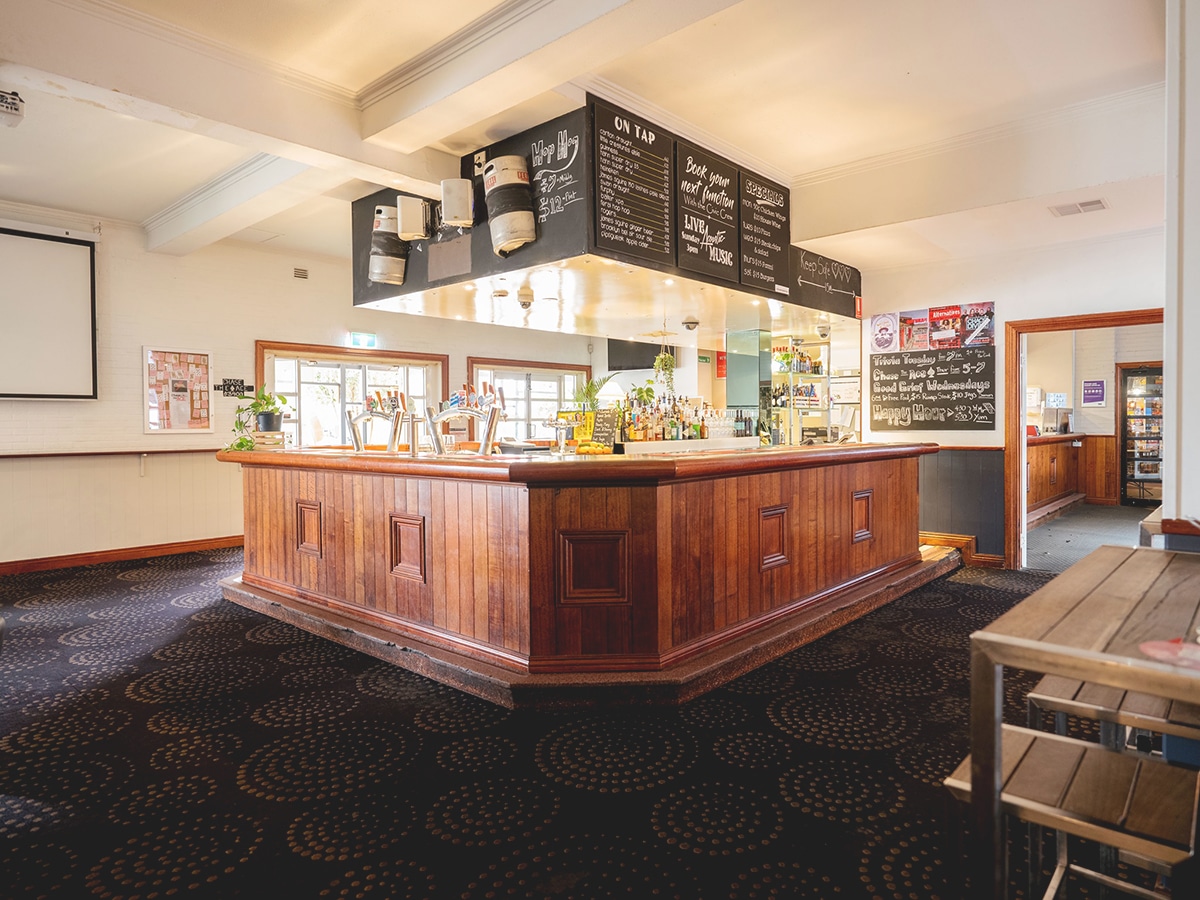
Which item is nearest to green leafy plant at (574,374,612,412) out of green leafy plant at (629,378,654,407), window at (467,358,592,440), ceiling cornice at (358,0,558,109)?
window at (467,358,592,440)

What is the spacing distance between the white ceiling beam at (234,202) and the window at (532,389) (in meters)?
4.19

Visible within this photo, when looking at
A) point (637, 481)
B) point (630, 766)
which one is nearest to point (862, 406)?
point (637, 481)

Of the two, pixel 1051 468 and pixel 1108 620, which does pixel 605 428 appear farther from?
pixel 1051 468

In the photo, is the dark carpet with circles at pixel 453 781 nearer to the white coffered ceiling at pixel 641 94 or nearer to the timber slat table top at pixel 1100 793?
the timber slat table top at pixel 1100 793

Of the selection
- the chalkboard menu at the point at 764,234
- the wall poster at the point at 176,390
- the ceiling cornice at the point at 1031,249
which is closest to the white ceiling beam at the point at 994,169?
the chalkboard menu at the point at 764,234

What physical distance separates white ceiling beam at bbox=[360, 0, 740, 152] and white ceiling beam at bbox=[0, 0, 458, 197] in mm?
207

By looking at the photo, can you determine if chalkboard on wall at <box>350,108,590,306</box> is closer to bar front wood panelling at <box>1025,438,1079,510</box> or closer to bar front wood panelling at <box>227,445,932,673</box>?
bar front wood panelling at <box>227,445,932,673</box>

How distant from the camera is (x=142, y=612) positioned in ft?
15.0

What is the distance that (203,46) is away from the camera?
11.0ft

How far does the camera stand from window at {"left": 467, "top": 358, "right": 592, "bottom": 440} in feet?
33.0

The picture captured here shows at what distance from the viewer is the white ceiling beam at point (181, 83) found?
2.97 metres

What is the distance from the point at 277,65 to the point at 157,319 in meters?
4.09

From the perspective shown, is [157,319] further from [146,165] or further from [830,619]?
[830,619]

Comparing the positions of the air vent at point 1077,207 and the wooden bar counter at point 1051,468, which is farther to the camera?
the wooden bar counter at point 1051,468
